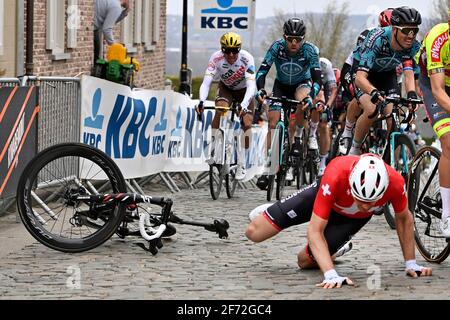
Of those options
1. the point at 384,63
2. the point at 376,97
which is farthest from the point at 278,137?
the point at 376,97

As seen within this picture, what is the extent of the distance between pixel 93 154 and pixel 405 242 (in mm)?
2578

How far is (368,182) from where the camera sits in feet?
30.5

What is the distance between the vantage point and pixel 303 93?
16.5 metres

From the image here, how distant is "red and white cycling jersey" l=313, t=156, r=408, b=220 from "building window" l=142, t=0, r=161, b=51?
21.5 meters

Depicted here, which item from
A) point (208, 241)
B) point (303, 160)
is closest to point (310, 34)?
point (303, 160)

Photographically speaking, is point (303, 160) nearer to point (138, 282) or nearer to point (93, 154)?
point (93, 154)

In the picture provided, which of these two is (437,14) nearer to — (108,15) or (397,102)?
(108,15)

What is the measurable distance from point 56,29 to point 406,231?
12398mm

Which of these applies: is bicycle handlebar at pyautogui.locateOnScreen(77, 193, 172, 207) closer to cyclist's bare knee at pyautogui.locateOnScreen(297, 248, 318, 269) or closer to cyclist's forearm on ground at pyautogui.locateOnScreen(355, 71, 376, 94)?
cyclist's bare knee at pyautogui.locateOnScreen(297, 248, 318, 269)

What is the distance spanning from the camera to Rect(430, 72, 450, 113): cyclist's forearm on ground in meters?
9.91

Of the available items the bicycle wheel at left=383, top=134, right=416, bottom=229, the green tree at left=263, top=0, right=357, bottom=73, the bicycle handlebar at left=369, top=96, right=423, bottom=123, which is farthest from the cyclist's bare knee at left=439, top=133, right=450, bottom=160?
the green tree at left=263, top=0, right=357, bottom=73

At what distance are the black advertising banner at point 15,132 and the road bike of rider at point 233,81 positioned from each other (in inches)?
158

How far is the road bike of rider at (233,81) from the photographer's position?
54.8ft

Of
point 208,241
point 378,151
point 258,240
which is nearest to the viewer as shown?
point 258,240
